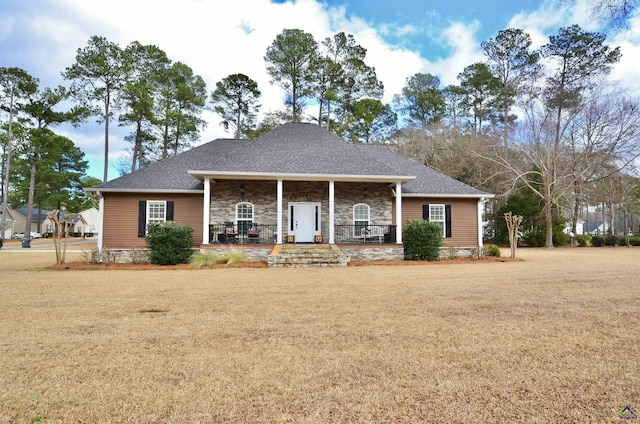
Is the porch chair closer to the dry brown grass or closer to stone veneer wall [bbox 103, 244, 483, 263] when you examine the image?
stone veneer wall [bbox 103, 244, 483, 263]

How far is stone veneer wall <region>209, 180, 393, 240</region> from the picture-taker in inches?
598

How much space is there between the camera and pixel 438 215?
53.2 ft

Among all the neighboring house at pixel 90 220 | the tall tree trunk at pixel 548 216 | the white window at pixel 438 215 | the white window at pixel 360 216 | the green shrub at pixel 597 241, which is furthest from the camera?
the neighboring house at pixel 90 220

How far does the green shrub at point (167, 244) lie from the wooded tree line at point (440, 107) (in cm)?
1706

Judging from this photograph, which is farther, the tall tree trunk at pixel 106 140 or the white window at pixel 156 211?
the tall tree trunk at pixel 106 140

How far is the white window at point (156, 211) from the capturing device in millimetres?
14875

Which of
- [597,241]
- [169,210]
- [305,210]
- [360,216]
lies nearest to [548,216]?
[597,241]

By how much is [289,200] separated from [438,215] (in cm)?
689

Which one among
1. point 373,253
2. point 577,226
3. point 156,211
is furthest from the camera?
point 577,226

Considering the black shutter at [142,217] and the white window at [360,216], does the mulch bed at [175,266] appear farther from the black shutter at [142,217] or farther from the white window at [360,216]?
the white window at [360,216]

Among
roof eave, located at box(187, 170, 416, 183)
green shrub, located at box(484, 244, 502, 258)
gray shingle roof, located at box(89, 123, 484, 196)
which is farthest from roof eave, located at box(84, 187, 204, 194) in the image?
green shrub, located at box(484, 244, 502, 258)

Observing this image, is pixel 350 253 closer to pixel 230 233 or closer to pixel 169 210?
pixel 230 233

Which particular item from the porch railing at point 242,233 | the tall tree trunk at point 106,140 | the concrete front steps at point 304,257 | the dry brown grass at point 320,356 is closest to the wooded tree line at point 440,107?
the tall tree trunk at point 106,140

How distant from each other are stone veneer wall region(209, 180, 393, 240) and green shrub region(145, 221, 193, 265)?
2.29 metres
